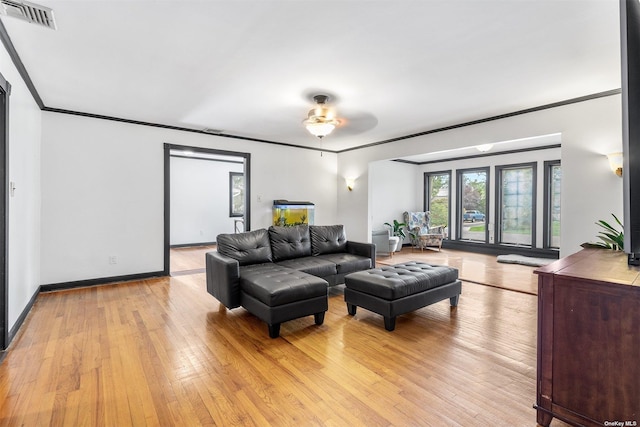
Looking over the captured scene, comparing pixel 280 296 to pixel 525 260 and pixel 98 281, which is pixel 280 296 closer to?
pixel 98 281

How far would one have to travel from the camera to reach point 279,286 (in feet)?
9.47

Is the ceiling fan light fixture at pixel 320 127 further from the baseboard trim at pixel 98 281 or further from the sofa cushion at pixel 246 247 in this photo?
the baseboard trim at pixel 98 281

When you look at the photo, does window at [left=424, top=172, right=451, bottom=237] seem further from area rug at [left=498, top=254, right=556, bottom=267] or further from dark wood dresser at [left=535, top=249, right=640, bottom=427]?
dark wood dresser at [left=535, top=249, right=640, bottom=427]

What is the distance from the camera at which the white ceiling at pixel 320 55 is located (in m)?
2.18

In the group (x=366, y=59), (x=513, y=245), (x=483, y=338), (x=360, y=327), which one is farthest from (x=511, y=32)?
(x=513, y=245)

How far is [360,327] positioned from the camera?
3.07 m

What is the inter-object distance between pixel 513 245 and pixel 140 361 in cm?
778

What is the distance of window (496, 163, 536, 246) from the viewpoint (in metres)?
7.11

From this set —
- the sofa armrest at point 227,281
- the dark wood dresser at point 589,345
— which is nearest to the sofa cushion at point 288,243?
the sofa armrest at point 227,281

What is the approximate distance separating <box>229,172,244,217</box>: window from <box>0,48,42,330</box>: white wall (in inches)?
205

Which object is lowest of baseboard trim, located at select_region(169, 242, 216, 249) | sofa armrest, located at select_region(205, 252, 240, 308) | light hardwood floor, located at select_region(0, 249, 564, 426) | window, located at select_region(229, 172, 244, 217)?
light hardwood floor, located at select_region(0, 249, 564, 426)

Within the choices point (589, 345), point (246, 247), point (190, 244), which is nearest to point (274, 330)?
point (246, 247)

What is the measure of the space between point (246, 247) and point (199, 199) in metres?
5.41

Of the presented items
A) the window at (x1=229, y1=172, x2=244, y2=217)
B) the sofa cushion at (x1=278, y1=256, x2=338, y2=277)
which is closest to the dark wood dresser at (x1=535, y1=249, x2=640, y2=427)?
the sofa cushion at (x1=278, y1=256, x2=338, y2=277)
